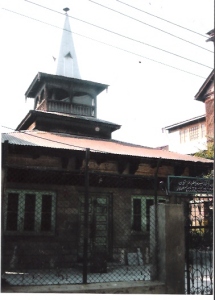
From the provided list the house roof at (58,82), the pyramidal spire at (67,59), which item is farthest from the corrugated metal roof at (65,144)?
the pyramidal spire at (67,59)

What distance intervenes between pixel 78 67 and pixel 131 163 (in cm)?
705

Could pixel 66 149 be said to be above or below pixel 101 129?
below

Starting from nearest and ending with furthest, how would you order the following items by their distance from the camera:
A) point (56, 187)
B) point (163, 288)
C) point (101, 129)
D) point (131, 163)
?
point (163, 288)
point (56, 187)
point (131, 163)
point (101, 129)

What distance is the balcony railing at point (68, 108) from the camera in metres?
13.7

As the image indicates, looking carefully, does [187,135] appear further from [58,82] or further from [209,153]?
[58,82]

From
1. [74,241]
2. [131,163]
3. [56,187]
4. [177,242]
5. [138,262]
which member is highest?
[131,163]

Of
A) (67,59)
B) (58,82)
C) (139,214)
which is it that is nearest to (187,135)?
(67,59)

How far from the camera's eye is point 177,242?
4.79 m

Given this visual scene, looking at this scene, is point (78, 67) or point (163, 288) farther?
point (78, 67)

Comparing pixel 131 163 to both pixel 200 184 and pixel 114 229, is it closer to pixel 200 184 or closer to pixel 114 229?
pixel 114 229

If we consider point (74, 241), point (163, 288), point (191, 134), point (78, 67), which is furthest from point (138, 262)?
point (191, 134)

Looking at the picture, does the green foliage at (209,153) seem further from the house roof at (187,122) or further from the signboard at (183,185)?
the signboard at (183,185)

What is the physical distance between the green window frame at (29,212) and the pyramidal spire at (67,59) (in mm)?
7373

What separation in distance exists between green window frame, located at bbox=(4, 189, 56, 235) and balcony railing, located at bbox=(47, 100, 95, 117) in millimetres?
5049
